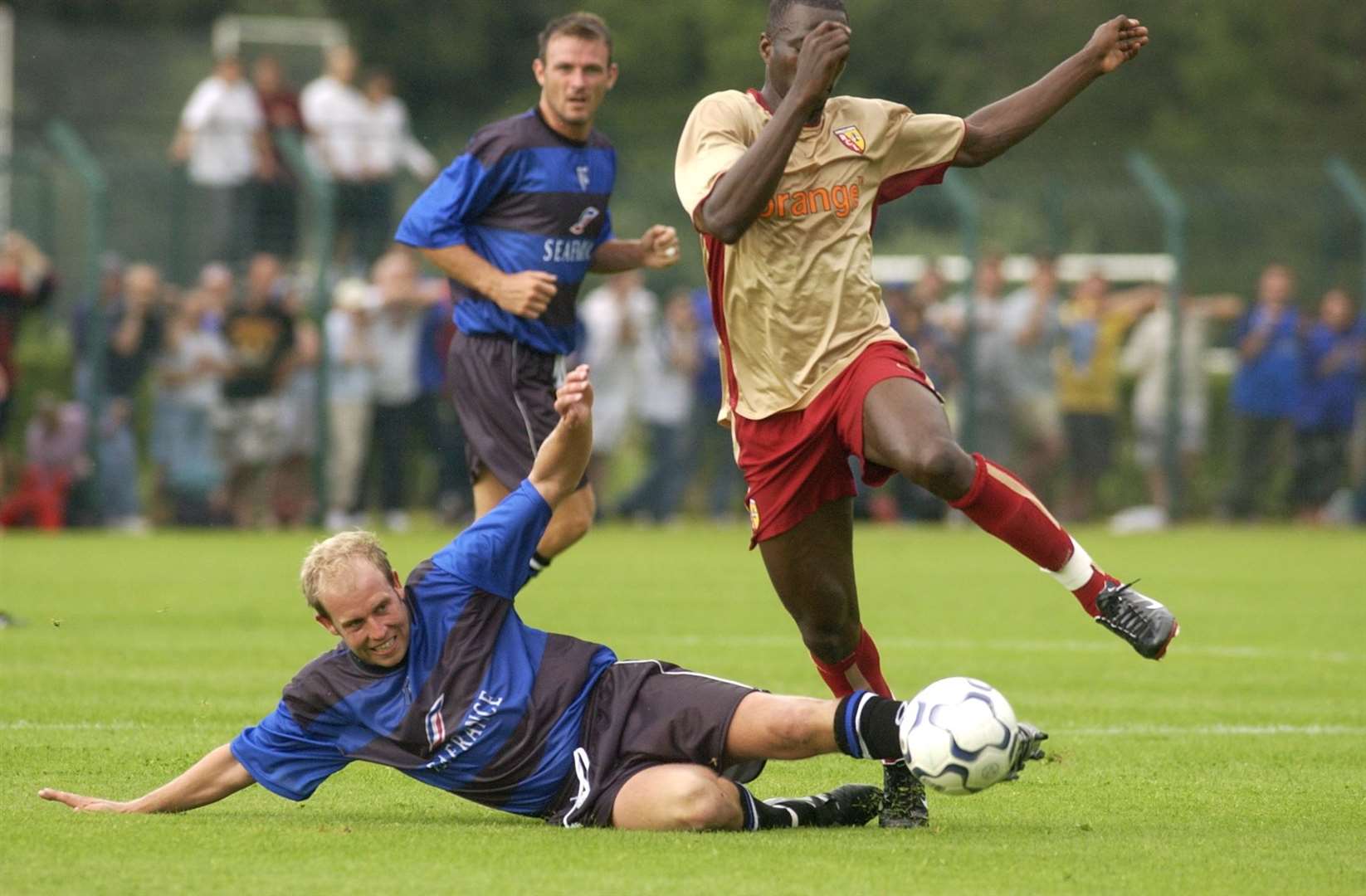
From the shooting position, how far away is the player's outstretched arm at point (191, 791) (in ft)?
20.3

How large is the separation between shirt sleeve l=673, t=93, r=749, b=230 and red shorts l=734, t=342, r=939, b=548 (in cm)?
67

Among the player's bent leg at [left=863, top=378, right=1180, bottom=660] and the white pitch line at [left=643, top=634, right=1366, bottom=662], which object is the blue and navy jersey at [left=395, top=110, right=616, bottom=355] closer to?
the white pitch line at [left=643, top=634, right=1366, bottom=662]

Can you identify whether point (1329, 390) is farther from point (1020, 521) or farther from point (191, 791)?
point (191, 791)

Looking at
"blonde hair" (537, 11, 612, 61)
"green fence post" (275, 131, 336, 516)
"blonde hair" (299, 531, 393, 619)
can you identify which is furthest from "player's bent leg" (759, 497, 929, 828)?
"green fence post" (275, 131, 336, 516)

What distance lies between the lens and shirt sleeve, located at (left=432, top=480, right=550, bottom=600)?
620 cm

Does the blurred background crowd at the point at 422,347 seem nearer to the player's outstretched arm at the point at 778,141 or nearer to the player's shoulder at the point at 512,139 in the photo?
the player's shoulder at the point at 512,139

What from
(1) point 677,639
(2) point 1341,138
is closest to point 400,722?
(1) point 677,639

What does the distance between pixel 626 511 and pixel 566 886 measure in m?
16.7

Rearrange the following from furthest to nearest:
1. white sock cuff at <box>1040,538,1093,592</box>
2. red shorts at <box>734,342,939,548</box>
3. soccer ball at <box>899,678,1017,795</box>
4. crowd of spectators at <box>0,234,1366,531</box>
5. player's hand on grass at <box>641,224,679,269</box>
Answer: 1. crowd of spectators at <box>0,234,1366,531</box>
2. player's hand on grass at <box>641,224,679,269</box>
3. red shorts at <box>734,342,939,548</box>
4. white sock cuff at <box>1040,538,1093,592</box>
5. soccer ball at <box>899,678,1017,795</box>

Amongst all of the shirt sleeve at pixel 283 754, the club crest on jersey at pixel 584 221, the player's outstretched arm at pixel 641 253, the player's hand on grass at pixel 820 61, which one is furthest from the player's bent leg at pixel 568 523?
the player's hand on grass at pixel 820 61

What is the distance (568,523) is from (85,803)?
3335mm

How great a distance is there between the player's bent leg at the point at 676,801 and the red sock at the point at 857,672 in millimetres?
884

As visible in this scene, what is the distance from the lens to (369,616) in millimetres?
5949

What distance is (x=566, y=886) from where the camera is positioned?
204 inches
